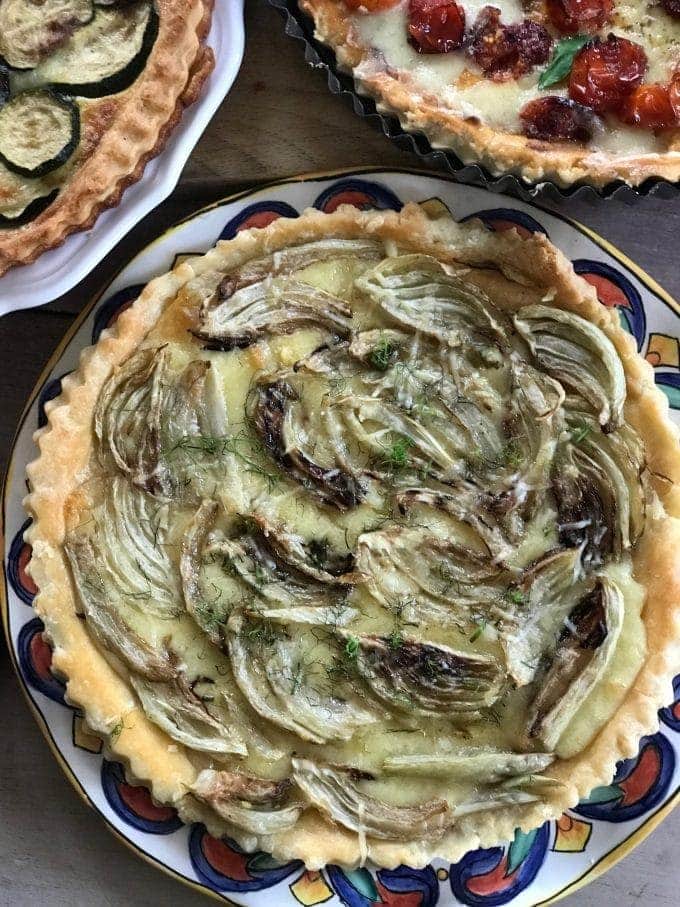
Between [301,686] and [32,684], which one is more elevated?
[301,686]

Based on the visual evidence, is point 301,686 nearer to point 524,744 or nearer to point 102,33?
point 524,744

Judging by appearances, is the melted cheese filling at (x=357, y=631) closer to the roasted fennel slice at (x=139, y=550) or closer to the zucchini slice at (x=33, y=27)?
the roasted fennel slice at (x=139, y=550)

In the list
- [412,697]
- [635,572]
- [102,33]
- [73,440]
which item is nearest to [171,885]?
[412,697]

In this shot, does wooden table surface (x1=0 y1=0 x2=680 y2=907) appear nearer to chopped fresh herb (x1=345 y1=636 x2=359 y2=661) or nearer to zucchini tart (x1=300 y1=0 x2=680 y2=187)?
zucchini tart (x1=300 y1=0 x2=680 y2=187)

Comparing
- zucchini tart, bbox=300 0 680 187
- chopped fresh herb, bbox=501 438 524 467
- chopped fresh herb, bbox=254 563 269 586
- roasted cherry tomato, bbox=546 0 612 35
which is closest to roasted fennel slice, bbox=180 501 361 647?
chopped fresh herb, bbox=254 563 269 586

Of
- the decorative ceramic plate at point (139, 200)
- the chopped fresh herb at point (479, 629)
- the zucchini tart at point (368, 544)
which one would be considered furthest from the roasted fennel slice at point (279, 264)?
the chopped fresh herb at point (479, 629)

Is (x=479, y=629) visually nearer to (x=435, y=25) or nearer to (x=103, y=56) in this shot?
(x=435, y=25)
